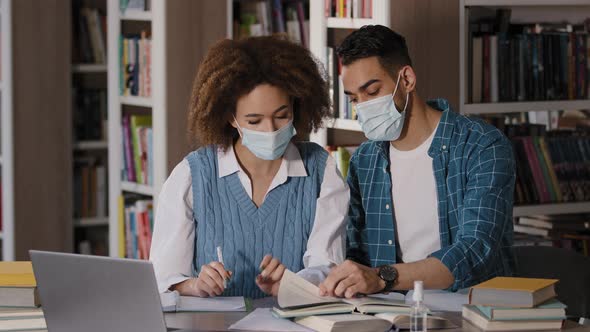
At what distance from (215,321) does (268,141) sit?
597 millimetres

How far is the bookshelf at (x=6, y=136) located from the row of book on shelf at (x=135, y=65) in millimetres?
711

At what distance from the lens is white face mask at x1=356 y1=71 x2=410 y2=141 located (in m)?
2.97

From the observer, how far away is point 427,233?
9.79ft

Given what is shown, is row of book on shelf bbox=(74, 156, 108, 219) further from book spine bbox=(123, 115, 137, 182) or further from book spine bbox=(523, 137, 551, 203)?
book spine bbox=(523, 137, 551, 203)

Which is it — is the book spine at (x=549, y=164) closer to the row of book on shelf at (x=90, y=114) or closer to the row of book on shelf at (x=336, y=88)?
the row of book on shelf at (x=336, y=88)

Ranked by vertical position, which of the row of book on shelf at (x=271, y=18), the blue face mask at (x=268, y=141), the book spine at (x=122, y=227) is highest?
the row of book on shelf at (x=271, y=18)

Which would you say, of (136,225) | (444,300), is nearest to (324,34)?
(136,225)

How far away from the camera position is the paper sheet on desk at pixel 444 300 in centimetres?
244

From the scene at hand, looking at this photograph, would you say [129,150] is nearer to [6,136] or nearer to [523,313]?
[6,136]

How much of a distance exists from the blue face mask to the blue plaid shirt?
375 millimetres

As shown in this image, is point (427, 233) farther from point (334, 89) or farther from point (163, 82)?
point (163, 82)

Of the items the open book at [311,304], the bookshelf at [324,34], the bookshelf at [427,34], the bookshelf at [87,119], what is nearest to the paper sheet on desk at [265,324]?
the open book at [311,304]

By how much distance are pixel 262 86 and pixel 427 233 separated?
649 millimetres

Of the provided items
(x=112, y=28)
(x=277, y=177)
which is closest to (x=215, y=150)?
(x=277, y=177)
